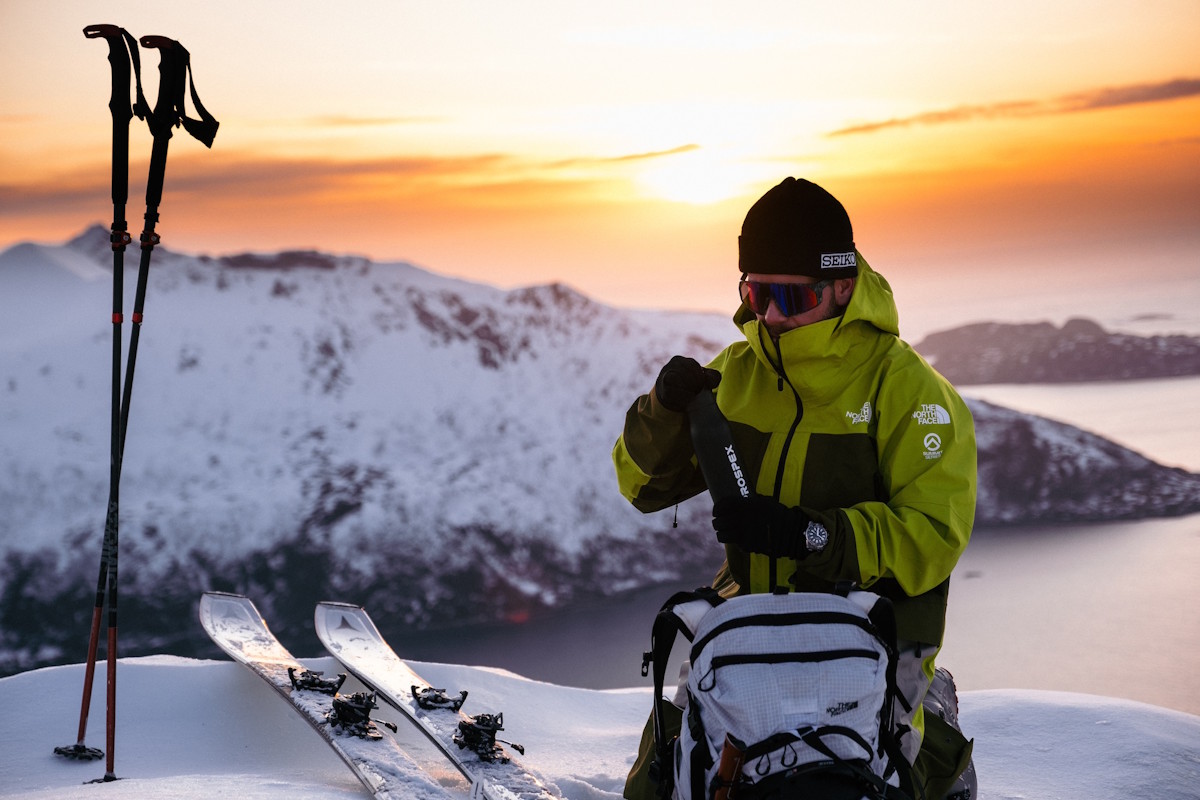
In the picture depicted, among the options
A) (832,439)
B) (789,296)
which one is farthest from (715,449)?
(789,296)

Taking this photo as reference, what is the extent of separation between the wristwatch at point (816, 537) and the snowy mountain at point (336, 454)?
3762cm

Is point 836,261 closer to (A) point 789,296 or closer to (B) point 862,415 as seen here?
(A) point 789,296

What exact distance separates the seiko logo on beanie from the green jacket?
0.06 m

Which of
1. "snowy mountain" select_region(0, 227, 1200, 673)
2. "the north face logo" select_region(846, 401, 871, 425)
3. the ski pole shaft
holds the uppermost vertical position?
the ski pole shaft

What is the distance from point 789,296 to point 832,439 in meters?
0.38

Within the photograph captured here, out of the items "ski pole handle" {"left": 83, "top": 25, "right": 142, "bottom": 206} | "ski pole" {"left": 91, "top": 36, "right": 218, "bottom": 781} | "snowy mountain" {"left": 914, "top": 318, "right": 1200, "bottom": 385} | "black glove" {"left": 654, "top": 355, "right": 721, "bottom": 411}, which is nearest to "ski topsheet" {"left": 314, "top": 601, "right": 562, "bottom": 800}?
"ski pole" {"left": 91, "top": 36, "right": 218, "bottom": 781}

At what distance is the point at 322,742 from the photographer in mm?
5453

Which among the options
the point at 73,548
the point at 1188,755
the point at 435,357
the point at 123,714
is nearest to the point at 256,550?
the point at 73,548

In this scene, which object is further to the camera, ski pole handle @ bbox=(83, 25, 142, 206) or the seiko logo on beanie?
ski pole handle @ bbox=(83, 25, 142, 206)

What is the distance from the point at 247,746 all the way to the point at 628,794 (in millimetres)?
3288

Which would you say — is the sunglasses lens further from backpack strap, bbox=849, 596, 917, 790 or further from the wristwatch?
backpack strap, bbox=849, 596, 917, 790

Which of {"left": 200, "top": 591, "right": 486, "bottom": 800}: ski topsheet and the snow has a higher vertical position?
{"left": 200, "top": 591, "right": 486, "bottom": 800}: ski topsheet

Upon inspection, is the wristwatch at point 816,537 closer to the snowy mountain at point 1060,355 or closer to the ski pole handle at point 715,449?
the ski pole handle at point 715,449

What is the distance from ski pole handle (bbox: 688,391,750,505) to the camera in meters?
2.45
